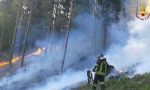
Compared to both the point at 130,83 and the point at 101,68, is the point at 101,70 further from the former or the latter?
the point at 130,83

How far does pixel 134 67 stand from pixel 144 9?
13.4 m

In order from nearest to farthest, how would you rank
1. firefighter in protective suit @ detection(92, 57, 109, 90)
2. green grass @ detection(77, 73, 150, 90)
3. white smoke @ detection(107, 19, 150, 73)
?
green grass @ detection(77, 73, 150, 90) → firefighter in protective suit @ detection(92, 57, 109, 90) → white smoke @ detection(107, 19, 150, 73)

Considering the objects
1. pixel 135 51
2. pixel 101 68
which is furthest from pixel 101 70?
pixel 135 51

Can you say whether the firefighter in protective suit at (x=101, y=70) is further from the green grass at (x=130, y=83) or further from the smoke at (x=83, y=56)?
the smoke at (x=83, y=56)

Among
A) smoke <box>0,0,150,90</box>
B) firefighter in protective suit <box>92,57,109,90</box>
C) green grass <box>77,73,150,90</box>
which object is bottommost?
smoke <box>0,0,150,90</box>

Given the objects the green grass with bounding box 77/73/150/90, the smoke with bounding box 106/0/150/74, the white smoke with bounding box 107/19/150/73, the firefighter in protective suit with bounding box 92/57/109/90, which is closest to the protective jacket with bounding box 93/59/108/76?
the firefighter in protective suit with bounding box 92/57/109/90

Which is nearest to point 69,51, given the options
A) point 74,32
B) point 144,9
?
point 74,32

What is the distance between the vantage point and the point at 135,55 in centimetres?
3009

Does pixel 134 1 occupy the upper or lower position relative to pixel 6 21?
upper

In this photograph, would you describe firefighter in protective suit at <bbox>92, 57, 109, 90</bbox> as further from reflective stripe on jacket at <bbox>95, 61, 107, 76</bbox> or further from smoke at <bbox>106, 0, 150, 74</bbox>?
smoke at <bbox>106, 0, 150, 74</bbox>

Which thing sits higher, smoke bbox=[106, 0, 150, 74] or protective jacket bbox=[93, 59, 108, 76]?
protective jacket bbox=[93, 59, 108, 76]

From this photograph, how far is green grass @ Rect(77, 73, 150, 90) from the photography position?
725 inches

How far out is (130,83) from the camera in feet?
63.7

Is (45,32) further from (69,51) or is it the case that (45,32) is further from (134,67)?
(134,67)
